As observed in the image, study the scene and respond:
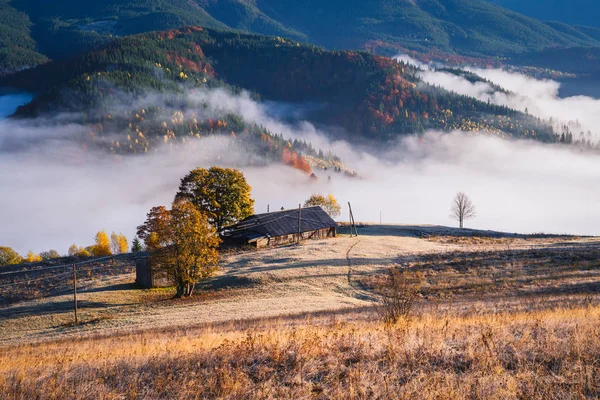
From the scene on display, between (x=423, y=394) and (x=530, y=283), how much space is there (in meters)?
33.1

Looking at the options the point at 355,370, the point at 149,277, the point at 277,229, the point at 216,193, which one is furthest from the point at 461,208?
the point at 355,370

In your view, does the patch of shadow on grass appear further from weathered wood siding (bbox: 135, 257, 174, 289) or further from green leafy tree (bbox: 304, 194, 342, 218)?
green leafy tree (bbox: 304, 194, 342, 218)

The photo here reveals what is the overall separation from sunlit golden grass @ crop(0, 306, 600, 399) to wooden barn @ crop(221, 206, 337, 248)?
55248 mm

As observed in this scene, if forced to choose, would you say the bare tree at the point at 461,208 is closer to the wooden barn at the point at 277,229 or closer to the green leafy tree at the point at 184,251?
the wooden barn at the point at 277,229

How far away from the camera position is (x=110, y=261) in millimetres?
64750

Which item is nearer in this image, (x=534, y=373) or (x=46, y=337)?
(x=534, y=373)

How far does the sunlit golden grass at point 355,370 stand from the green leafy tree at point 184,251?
2955cm

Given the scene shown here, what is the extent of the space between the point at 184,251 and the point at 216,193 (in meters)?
29.6

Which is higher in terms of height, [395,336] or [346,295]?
[395,336]

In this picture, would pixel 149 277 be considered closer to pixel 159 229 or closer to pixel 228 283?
pixel 159 229

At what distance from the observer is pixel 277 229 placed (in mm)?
72500

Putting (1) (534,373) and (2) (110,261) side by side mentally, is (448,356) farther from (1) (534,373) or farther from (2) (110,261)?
(2) (110,261)

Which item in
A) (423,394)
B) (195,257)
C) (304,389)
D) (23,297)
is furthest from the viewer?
(23,297)

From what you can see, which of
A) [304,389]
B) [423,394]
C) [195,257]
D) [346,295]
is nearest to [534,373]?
[423,394]
